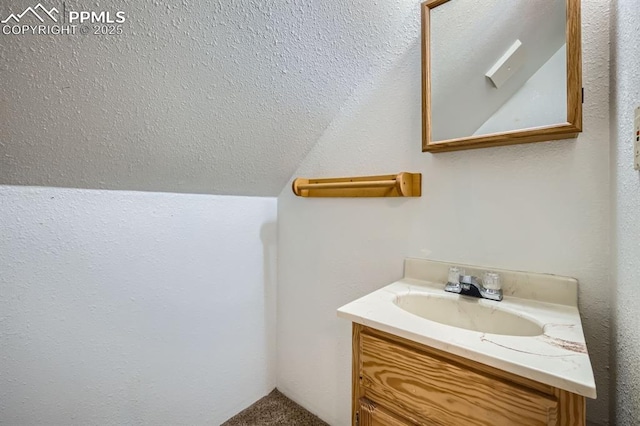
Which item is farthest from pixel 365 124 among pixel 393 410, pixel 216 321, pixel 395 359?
pixel 216 321

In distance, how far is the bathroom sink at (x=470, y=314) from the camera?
77 centimetres

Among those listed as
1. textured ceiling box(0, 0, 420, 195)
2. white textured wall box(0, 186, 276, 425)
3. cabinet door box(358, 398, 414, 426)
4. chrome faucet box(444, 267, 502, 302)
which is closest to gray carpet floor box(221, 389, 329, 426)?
white textured wall box(0, 186, 276, 425)

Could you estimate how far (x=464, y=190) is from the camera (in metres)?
0.97

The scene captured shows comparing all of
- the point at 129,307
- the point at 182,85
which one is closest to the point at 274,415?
the point at 129,307

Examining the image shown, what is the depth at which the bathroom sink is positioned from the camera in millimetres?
770

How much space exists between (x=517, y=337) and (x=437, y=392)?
0.22 meters

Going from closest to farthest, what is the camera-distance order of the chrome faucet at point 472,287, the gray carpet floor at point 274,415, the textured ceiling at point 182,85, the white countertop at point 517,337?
the white countertop at point 517,337
the textured ceiling at point 182,85
the chrome faucet at point 472,287
the gray carpet floor at point 274,415

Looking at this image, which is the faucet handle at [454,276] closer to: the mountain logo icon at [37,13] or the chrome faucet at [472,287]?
the chrome faucet at [472,287]

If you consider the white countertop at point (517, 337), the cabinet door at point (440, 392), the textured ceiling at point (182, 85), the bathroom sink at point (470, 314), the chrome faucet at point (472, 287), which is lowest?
the cabinet door at point (440, 392)

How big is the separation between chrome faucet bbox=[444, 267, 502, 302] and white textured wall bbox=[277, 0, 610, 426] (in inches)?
3.2

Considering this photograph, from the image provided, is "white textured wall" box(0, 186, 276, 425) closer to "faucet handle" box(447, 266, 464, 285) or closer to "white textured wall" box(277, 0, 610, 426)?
"white textured wall" box(277, 0, 610, 426)

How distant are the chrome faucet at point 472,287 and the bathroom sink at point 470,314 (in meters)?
0.02

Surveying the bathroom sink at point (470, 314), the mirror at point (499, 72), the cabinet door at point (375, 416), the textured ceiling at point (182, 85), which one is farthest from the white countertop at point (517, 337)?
the textured ceiling at point (182, 85)

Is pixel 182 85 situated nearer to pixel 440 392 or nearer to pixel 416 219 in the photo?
pixel 416 219
